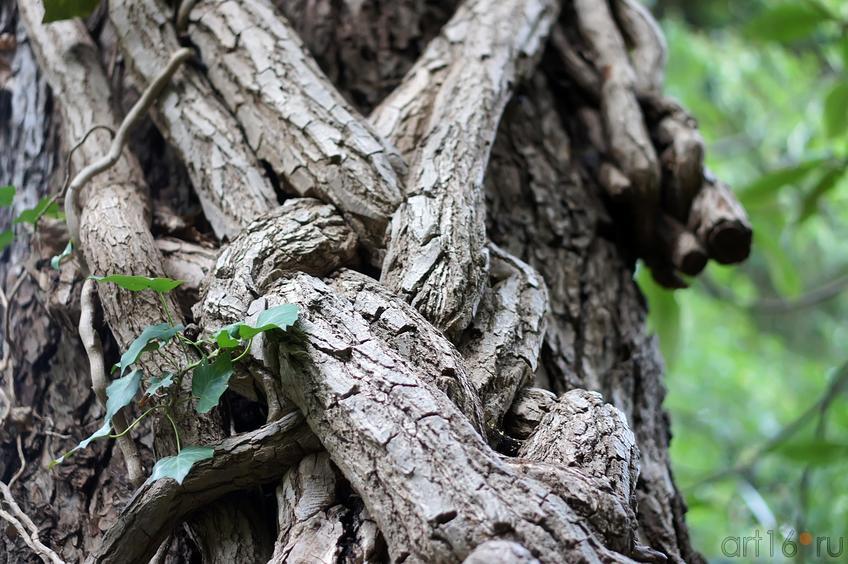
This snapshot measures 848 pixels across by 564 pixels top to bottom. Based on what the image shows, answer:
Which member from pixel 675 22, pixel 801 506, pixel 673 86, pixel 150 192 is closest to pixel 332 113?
pixel 150 192

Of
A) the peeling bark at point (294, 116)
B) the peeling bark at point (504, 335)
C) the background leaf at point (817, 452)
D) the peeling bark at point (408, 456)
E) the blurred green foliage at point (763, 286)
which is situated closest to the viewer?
the peeling bark at point (408, 456)

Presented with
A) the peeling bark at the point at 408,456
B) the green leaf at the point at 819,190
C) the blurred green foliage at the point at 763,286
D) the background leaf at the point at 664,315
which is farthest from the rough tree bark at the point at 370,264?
the green leaf at the point at 819,190

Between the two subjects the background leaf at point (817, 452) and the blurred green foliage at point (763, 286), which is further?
the blurred green foliage at point (763, 286)

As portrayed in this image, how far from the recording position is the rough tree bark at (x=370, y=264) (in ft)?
2.33

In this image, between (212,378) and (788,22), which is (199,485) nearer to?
(212,378)

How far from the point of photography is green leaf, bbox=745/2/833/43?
1.64m

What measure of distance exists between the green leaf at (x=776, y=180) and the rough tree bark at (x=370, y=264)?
0.37m

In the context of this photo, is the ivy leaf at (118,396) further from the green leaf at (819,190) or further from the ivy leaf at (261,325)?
the green leaf at (819,190)

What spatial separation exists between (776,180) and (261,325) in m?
1.35

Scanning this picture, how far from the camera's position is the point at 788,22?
1.66 m

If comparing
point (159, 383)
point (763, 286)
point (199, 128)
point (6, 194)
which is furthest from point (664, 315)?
point (763, 286)

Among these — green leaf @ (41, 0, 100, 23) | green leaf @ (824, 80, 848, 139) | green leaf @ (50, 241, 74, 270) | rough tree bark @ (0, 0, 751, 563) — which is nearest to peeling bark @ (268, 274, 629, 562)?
rough tree bark @ (0, 0, 751, 563)

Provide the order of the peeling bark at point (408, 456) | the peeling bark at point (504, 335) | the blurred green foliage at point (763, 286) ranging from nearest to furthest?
the peeling bark at point (408, 456), the peeling bark at point (504, 335), the blurred green foliage at point (763, 286)


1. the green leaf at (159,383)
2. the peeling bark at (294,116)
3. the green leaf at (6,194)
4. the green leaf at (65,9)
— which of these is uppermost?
the green leaf at (65,9)
